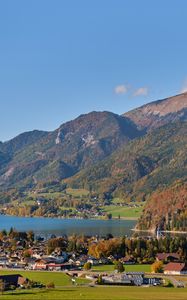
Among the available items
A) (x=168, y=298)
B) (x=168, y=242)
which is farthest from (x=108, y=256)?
(x=168, y=298)

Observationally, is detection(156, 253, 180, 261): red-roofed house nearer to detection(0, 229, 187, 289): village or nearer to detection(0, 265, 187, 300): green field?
detection(0, 229, 187, 289): village

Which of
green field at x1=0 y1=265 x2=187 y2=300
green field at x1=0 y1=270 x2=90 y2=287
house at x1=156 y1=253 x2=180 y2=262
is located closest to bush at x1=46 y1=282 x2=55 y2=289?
green field at x1=0 y1=265 x2=187 y2=300

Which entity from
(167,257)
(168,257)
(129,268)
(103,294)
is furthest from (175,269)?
(103,294)

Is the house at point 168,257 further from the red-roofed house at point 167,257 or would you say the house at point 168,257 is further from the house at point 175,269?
the house at point 175,269

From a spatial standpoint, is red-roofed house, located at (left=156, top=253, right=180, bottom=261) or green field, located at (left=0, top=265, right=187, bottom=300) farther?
red-roofed house, located at (left=156, top=253, right=180, bottom=261)

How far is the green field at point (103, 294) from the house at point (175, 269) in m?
20.0

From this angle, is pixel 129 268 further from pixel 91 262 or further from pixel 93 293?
pixel 93 293

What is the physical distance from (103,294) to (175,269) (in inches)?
1193

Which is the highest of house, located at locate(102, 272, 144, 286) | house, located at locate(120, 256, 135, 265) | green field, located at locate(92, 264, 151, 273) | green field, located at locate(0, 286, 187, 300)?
house, located at locate(120, 256, 135, 265)

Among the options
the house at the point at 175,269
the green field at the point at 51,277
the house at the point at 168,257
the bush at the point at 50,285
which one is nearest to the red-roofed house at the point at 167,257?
the house at the point at 168,257

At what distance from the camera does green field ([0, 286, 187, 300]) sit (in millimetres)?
65312

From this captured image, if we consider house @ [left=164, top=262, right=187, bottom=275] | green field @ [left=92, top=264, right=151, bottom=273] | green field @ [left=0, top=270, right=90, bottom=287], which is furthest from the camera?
green field @ [left=92, top=264, right=151, bottom=273]

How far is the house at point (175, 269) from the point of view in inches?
3767

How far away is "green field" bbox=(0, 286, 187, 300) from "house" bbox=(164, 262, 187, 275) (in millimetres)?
20019
